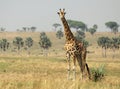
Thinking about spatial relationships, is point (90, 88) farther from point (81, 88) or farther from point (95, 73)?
point (95, 73)

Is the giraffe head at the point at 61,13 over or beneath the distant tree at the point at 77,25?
beneath

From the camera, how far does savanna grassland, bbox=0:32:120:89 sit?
15.8 m

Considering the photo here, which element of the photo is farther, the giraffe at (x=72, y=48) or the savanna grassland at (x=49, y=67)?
the giraffe at (x=72, y=48)

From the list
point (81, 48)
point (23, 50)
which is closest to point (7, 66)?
point (81, 48)

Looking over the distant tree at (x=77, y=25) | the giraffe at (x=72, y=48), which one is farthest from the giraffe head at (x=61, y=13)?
the distant tree at (x=77, y=25)

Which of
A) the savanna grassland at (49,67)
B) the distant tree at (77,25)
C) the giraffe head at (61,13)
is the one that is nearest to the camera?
the savanna grassland at (49,67)

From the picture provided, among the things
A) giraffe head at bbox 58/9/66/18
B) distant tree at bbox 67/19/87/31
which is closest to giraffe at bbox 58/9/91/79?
giraffe head at bbox 58/9/66/18

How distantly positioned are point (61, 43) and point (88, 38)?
17441 millimetres

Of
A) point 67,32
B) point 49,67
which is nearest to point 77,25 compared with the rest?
point 49,67

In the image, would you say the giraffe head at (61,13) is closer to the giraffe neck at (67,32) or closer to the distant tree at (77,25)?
→ the giraffe neck at (67,32)

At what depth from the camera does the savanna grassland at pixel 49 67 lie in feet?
51.8

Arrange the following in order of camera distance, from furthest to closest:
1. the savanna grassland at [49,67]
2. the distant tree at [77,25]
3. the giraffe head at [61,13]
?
the distant tree at [77,25] → the giraffe head at [61,13] → the savanna grassland at [49,67]

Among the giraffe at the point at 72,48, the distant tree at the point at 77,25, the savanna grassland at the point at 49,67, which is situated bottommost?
the savanna grassland at the point at 49,67

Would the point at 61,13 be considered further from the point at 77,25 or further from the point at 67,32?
the point at 77,25
